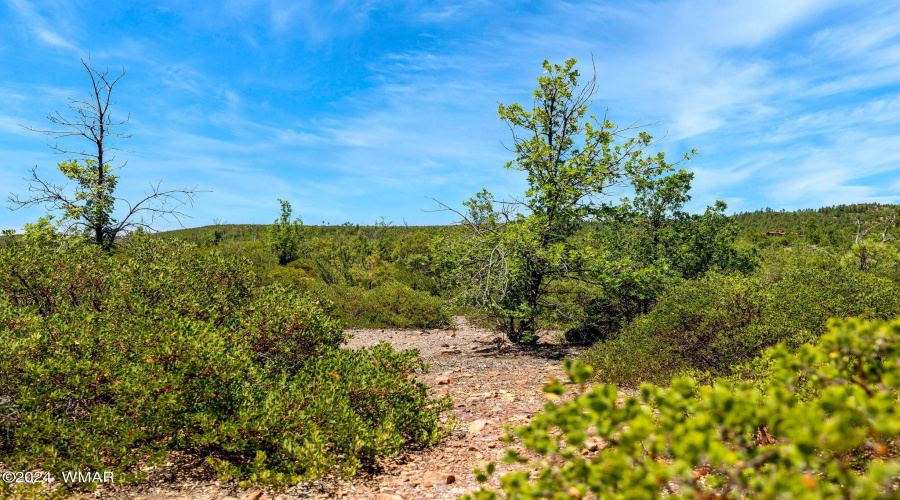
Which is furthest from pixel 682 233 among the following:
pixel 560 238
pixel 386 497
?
pixel 386 497

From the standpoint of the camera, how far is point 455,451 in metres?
5.35

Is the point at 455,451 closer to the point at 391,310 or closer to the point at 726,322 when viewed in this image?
the point at 726,322

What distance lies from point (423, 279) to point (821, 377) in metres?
23.3

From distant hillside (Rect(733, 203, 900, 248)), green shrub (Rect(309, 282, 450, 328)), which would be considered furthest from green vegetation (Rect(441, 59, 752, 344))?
distant hillside (Rect(733, 203, 900, 248))

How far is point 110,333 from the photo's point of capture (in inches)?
201

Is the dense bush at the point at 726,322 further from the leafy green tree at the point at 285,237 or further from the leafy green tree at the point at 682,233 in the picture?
the leafy green tree at the point at 285,237

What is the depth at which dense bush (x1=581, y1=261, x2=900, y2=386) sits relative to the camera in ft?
21.9

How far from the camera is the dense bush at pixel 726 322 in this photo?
6.68 metres

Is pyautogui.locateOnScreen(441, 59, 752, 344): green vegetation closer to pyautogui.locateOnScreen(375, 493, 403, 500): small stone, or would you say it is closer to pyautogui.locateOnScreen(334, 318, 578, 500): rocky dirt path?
pyautogui.locateOnScreen(334, 318, 578, 500): rocky dirt path

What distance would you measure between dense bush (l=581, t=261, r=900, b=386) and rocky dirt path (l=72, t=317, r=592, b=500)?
167 cm

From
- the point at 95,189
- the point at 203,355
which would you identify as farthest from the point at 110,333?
the point at 95,189

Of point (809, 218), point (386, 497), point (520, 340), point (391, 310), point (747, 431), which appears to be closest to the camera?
point (747, 431)

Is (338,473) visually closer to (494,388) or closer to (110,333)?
(110,333)

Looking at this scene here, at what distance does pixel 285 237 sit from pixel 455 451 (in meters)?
43.9
